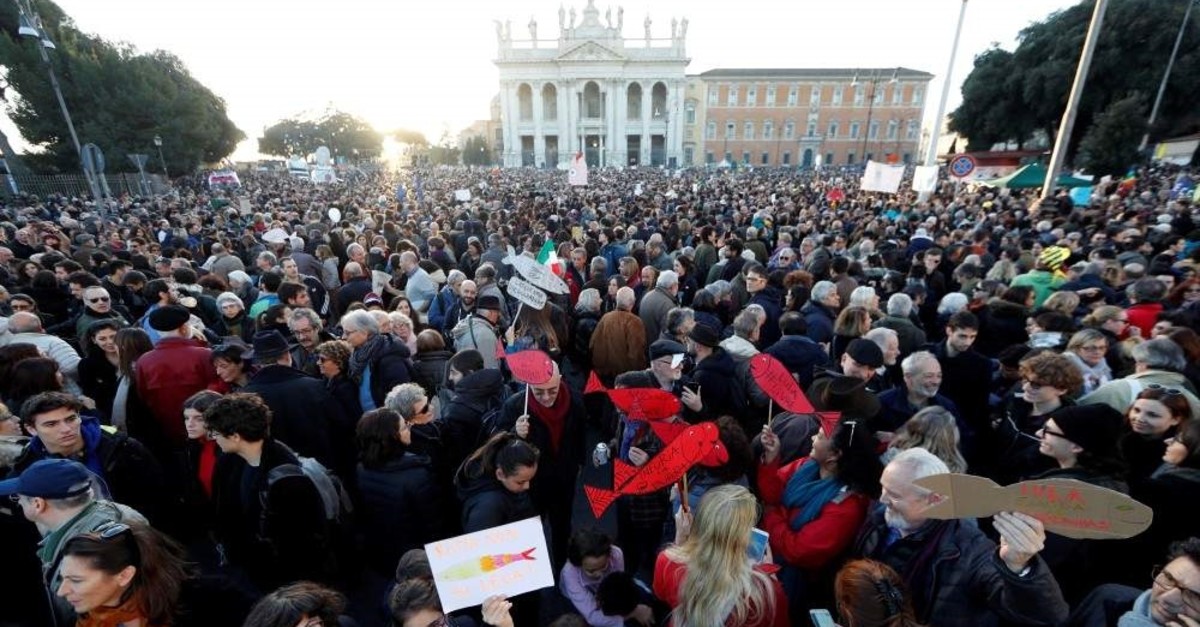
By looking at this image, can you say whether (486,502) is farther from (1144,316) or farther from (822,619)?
(1144,316)

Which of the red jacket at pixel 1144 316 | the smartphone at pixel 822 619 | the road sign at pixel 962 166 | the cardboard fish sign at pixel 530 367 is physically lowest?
the smartphone at pixel 822 619

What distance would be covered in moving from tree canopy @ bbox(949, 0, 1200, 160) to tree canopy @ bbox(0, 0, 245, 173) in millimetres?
51971

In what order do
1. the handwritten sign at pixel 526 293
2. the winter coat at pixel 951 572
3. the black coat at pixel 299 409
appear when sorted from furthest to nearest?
the handwritten sign at pixel 526 293
the black coat at pixel 299 409
the winter coat at pixel 951 572

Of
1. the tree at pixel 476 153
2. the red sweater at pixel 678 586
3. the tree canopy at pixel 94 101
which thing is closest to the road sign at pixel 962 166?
the red sweater at pixel 678 586

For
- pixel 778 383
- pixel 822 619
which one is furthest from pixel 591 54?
pixel 822 619

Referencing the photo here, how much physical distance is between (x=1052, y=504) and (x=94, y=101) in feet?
136

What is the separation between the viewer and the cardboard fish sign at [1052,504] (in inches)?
53.6

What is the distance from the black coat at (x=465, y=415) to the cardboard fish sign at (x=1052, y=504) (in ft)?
8.63

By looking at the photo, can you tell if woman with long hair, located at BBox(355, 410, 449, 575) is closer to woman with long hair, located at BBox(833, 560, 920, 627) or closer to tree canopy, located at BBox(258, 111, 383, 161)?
Answer: woman with long hair, located at BBox(833, 560, 920, 627)

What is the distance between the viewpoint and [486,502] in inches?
96.7

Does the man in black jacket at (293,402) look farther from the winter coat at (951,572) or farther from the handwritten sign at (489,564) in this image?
the winter coat at (951,572)

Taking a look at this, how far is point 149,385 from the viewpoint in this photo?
354cm

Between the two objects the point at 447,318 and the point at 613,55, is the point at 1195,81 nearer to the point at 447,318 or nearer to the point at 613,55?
the point at 447,318

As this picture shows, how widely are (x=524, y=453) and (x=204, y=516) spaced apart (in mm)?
2304
